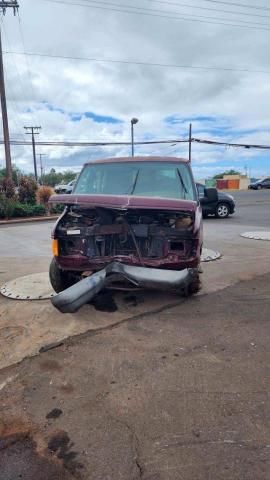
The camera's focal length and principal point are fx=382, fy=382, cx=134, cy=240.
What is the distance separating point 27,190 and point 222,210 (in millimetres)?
9606

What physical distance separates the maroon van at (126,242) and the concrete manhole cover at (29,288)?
1.57 ft

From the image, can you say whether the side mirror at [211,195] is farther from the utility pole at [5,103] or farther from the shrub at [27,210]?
the utility pole at [5,103]

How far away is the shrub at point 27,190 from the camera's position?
18.9 metres

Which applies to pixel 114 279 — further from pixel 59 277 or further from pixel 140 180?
pixel 140 180

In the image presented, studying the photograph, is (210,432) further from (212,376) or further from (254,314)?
(254,314)

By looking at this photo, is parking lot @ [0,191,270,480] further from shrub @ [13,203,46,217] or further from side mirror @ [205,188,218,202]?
shrub @ [13,203,46,217]

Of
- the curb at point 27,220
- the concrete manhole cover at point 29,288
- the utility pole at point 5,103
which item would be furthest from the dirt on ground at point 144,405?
the utility pole at point 5,103

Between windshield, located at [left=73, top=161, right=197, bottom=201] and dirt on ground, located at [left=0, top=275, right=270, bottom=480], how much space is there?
1956mm

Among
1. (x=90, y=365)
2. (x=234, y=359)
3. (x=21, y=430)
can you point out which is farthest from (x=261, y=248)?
(x=21, y=430)

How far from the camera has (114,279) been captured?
436 centimetres

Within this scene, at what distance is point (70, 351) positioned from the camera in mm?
3723

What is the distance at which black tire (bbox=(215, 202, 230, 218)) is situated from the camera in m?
16.1

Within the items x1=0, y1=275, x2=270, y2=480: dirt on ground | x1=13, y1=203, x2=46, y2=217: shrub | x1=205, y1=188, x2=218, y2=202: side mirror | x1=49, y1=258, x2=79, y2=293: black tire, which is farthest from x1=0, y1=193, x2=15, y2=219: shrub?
x1=0, y1=275, x2=270, y2=480: dirt on ground

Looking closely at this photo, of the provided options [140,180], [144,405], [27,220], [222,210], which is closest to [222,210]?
[222,210]
